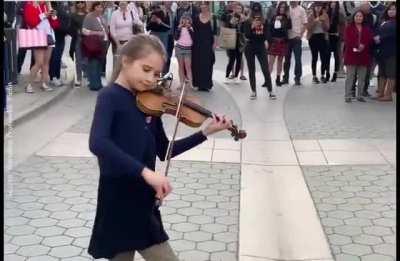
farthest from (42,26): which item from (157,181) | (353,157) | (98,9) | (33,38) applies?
(157,181)

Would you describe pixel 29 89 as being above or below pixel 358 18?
below

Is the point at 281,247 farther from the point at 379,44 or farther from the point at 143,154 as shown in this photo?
the point at 379,44

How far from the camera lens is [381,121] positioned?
8.30m

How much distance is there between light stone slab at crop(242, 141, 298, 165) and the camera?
6242 mm

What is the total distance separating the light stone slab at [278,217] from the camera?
4023 millimetres

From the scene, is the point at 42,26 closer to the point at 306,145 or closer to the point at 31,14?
the point at 31,14

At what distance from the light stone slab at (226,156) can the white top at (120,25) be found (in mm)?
4710

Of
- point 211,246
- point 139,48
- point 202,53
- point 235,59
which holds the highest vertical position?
point 139,48

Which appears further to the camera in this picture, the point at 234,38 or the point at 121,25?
the point at 234,38

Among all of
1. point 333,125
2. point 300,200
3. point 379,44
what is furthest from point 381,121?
point 300,200

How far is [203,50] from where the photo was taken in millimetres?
10844

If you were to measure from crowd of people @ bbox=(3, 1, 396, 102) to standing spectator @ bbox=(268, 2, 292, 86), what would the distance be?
18 millimetres

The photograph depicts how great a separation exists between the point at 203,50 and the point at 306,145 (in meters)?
4.36

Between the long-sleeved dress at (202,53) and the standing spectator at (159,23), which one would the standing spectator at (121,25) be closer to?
the standing spectator at (159,23)
